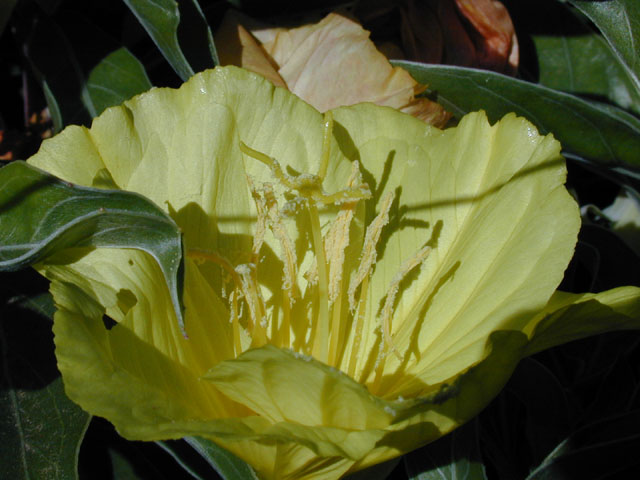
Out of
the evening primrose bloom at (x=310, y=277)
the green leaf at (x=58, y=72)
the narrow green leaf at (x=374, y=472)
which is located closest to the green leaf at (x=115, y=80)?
the green leaf at (x=58, y=72)

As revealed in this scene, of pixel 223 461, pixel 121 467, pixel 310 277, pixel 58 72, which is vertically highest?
pixel 58 72

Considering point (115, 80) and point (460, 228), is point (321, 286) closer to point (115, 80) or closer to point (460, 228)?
point (460, 228)

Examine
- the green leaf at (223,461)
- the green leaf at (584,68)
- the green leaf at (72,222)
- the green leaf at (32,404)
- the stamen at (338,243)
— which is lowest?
the green leaf at (223,461)

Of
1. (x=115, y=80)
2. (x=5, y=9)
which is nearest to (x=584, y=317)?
(x=115, y=80)

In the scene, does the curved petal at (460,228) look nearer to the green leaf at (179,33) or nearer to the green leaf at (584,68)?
the green leaf at (179,33)

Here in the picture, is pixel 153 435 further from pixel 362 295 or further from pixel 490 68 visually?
pixel 490 68

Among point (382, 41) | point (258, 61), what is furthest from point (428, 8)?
point (258, 61)
